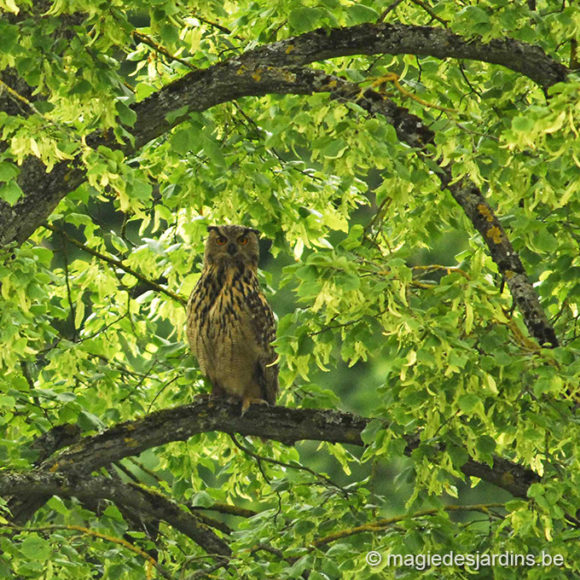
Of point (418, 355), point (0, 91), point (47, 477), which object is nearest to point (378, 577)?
point (418, 355)

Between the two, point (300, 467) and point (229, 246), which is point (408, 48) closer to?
point (229, 246)

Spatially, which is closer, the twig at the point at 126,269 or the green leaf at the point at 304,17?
the green leaf at the point at 304,17

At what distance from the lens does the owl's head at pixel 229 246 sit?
6.22 metres

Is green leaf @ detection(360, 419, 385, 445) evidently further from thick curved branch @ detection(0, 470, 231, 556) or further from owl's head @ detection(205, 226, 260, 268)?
owl's head @ detection(205, 226, 260, 268)

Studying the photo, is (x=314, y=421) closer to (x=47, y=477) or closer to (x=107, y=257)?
(x=47, y=477)

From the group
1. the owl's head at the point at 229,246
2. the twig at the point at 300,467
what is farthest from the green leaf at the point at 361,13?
the twig at the point at 300,467

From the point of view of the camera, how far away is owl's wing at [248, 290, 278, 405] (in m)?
6.15

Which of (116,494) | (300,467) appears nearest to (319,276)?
(300,467)

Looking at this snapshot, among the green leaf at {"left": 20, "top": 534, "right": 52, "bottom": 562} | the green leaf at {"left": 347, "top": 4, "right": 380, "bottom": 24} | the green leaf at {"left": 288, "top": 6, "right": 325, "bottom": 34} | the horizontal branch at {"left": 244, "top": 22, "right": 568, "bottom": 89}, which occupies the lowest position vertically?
the green leaf at {"left": 20, "top": 534, "right": 52, "bottom": 562}

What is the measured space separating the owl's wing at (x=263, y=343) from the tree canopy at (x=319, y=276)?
22 centimetres

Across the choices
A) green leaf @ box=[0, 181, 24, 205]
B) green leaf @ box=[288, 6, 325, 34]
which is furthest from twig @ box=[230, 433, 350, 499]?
green leaf @ box=[288, 6, 325, 34]

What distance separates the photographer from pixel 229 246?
6.23 metres

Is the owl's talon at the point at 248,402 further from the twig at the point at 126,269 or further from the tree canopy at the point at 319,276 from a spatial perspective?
the twig at the point at 126,269

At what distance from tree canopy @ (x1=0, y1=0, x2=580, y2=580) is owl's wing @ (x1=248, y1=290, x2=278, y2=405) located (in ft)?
0.72
